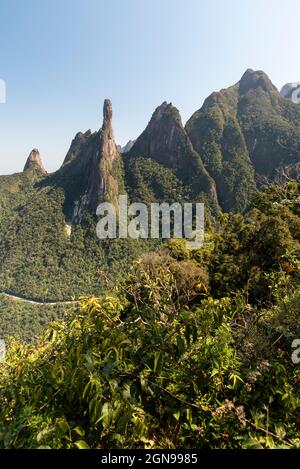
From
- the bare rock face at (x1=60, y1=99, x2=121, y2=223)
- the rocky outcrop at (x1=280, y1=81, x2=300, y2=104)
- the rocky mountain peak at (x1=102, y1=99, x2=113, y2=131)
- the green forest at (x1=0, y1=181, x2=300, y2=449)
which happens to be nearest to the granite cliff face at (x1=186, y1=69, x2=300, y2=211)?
the rocky outcrop at (x1=280, y1=81, x2=300, y2=104)

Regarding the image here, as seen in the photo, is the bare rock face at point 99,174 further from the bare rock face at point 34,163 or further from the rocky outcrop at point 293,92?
the rocky outcrop at point 293,92

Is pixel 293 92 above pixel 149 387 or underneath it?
above

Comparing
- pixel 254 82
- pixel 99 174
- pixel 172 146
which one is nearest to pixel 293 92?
pixel 172 146

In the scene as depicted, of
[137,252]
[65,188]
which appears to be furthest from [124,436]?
[65,188]

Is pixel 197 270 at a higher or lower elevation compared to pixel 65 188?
lower

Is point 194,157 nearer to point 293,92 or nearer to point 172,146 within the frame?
point 172,146

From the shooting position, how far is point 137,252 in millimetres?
70812

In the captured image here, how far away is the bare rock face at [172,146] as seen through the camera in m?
84.5

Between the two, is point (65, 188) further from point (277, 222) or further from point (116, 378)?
point (116, 378)

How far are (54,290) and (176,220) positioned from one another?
30424mm

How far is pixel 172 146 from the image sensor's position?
288 ft

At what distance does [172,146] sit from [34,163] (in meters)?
55.4

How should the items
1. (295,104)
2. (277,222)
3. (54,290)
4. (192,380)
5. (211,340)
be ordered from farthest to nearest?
(295,104)
(54,290)
(277,222)
(211,340)
(192,380)
